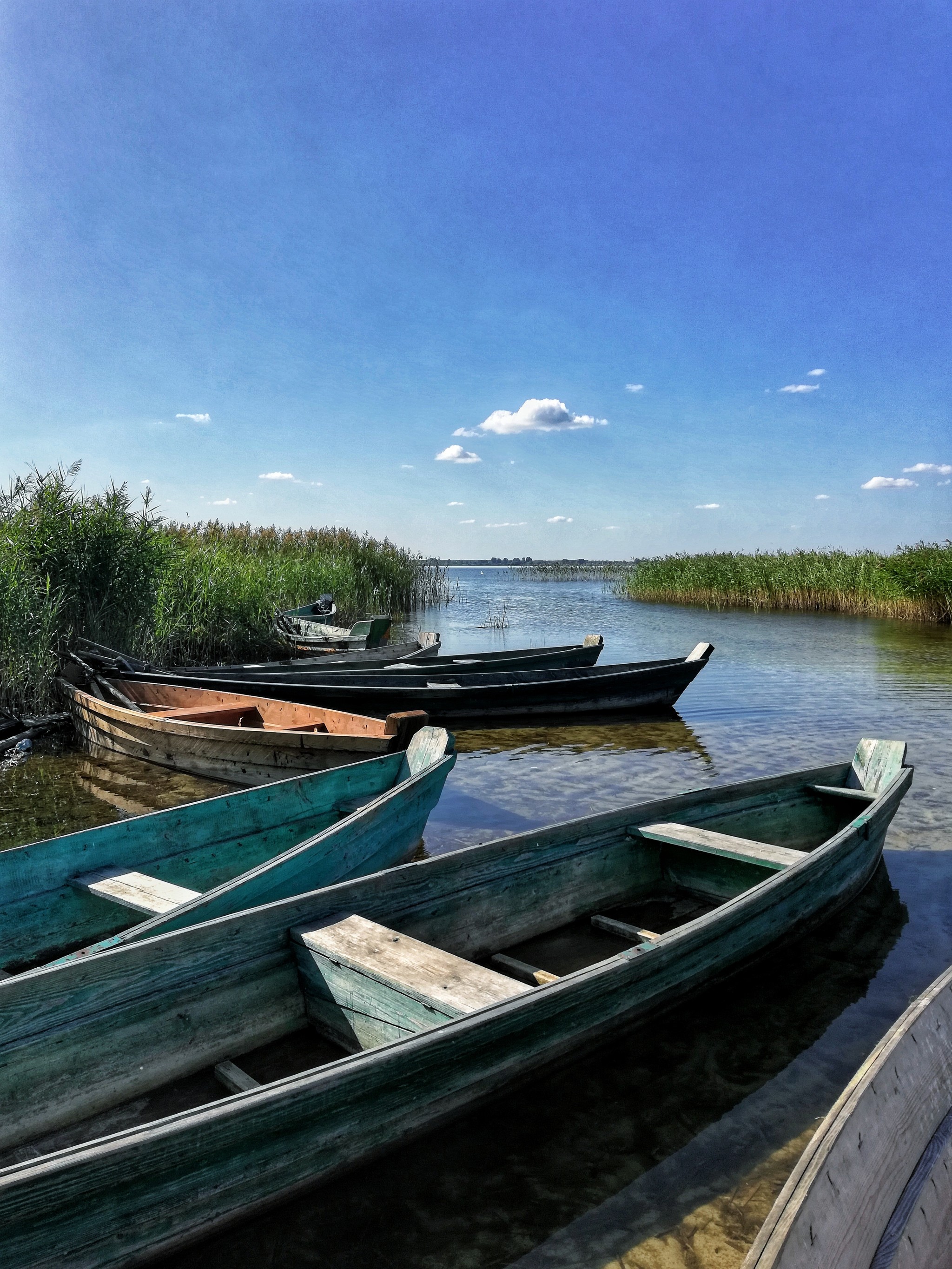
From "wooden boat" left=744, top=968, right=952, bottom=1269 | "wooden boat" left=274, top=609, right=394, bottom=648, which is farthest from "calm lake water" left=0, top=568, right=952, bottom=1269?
"wooden boat" left=274, top=609, right=394, bottom=648

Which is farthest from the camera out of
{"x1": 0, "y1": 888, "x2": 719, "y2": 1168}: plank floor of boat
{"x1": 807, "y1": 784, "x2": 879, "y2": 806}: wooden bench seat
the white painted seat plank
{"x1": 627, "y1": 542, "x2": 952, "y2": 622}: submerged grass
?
{"x1": 627, "y1": 542, "x2": 952, "y2": 622}: submerged grass

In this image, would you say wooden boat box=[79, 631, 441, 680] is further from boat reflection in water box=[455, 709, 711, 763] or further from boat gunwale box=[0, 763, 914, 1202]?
boat gunwale box=[0, 763, 914, 1202]

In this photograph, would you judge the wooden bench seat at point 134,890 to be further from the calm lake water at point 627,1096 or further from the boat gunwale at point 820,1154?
the boat gunwale at point 820,1154

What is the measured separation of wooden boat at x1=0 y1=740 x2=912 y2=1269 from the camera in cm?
180

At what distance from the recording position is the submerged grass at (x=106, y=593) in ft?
28.3

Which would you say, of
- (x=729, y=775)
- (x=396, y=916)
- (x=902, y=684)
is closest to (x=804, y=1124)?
(x=396, y=916)

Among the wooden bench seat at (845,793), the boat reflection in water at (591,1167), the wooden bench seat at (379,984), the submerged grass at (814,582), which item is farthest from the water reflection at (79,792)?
the submerged grass at (814,582)

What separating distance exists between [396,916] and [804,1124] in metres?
1.57

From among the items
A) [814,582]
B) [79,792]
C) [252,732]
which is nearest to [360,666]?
[79,792]

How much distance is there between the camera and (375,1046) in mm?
2559

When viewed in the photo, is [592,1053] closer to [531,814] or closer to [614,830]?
[614,830]

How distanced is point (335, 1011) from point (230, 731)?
392 cm

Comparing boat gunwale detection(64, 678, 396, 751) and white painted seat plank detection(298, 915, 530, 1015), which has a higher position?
boat gunwale detection(64, 678, 396, 751)

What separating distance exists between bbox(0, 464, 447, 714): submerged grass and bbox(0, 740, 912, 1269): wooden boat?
6786 mm
